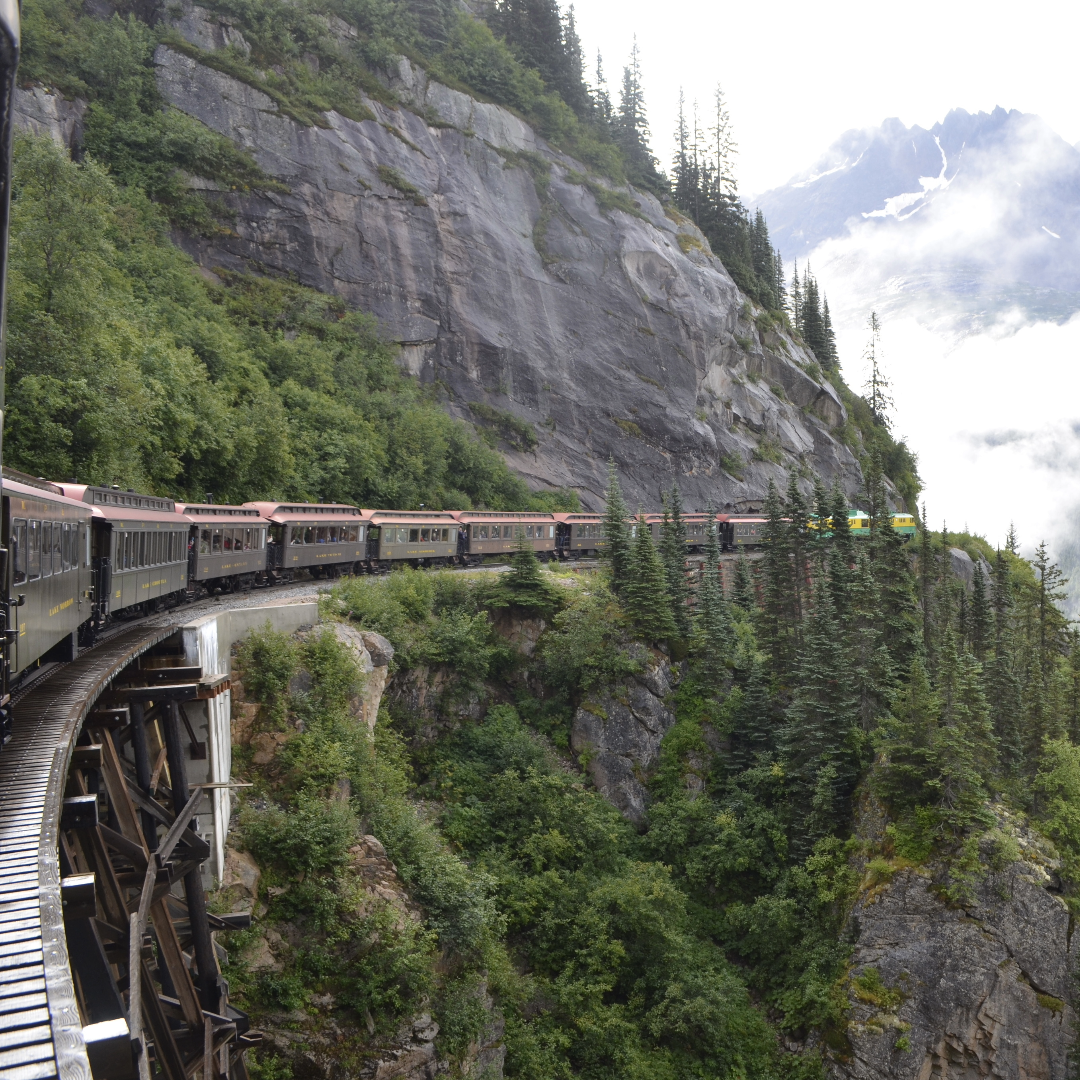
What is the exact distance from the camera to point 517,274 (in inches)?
2608

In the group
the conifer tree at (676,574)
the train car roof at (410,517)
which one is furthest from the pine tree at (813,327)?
the train car roof at (410,517)

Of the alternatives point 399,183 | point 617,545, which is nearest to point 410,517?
point 617,545

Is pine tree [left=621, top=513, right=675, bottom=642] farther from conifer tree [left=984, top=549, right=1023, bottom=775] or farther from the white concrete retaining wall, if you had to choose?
the white concrete retaining wall

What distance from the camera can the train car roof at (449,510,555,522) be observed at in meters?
45.7

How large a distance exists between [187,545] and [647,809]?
2199 centimetres

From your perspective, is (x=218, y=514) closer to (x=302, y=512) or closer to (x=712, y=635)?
(x=302, y=512)

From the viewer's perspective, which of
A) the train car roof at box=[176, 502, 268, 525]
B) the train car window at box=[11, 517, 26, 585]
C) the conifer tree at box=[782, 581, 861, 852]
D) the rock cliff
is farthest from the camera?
the rock cliff

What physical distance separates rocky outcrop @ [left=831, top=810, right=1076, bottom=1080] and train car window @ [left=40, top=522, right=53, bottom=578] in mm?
27354

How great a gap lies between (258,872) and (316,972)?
2.50m

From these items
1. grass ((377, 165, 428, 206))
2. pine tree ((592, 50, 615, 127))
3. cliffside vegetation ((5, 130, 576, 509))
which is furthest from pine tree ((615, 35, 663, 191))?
cliffside vegetation ((5, 130, 576, 509))

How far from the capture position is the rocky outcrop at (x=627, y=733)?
35.5 m

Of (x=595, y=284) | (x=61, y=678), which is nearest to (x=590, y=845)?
(x=61, y=678)

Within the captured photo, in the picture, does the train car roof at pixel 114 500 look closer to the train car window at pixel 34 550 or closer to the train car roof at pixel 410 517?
the train car window at pixel 34 550

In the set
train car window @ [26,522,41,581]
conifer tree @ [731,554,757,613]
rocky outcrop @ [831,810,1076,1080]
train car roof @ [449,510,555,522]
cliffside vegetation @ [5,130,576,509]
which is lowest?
rocky outcrop @ [831,810,1076,1080]
